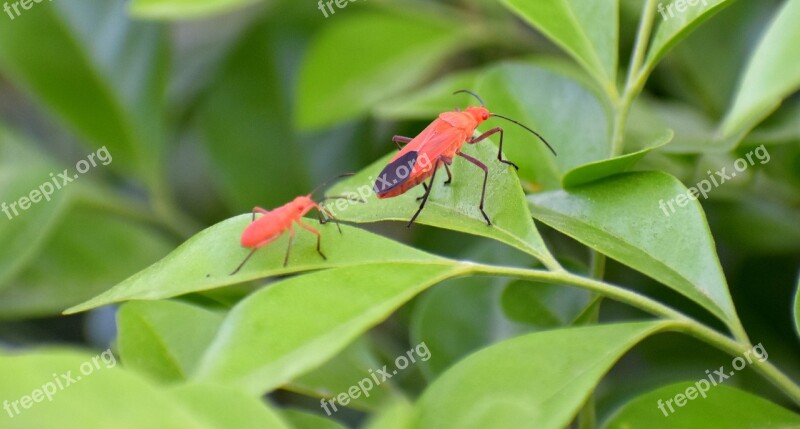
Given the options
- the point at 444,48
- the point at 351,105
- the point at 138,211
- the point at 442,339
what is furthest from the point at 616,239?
the point at 138,211

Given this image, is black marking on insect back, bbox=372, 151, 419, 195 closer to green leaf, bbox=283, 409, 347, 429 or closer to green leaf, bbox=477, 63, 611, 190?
green leaf, bbox=477, 63, 611, 190

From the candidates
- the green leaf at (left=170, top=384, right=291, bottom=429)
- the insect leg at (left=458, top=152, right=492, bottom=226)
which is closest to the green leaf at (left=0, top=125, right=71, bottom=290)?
the insect leg at (left=458, top=152, right=492, bottom=226)

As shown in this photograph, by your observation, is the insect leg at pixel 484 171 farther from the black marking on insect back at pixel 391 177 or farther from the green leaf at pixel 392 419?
the green leaf at pixel 392 419

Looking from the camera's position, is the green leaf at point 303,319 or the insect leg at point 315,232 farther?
the insect leg at point 315,232

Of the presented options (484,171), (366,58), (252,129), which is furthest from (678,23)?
(252,129)

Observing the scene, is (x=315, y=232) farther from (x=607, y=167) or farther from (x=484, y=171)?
(x=607, y=167)

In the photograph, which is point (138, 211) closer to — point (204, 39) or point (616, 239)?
point (204, 39)

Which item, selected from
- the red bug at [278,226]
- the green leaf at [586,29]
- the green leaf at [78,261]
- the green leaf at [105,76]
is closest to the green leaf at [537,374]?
the red bug at [278,226]
